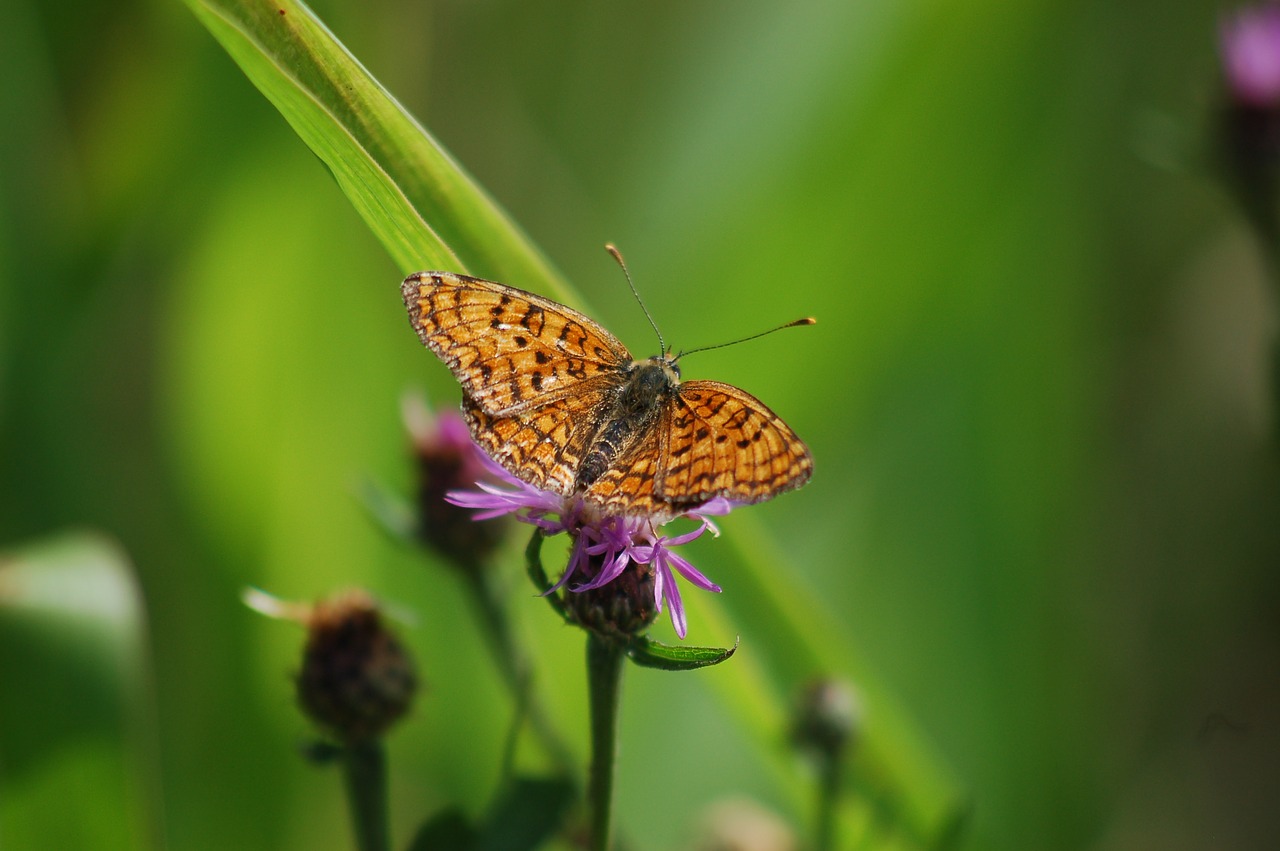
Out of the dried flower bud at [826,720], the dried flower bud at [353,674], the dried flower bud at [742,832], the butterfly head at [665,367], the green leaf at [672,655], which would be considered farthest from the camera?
the dried flower bud at [742,832]

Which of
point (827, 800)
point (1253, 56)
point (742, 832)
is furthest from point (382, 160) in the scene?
point (1253, 56)

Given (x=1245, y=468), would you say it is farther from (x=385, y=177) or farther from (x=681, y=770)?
(x=385, y=177)

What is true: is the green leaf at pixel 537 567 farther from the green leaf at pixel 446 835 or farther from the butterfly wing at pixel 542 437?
the green leaf at pixel 446 835

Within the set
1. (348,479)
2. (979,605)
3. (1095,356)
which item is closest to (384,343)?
(348,479)

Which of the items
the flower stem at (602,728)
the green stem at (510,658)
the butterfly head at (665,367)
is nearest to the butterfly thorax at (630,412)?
the butterfly head at (665,367)

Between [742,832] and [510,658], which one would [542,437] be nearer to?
[510,658]

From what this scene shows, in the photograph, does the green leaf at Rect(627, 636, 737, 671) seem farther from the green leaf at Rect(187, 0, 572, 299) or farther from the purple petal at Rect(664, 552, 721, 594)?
the green leaf at Rect(187, 0, 572, 299)

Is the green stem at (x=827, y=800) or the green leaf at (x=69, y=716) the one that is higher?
the green stem at (x=827, y=800)
